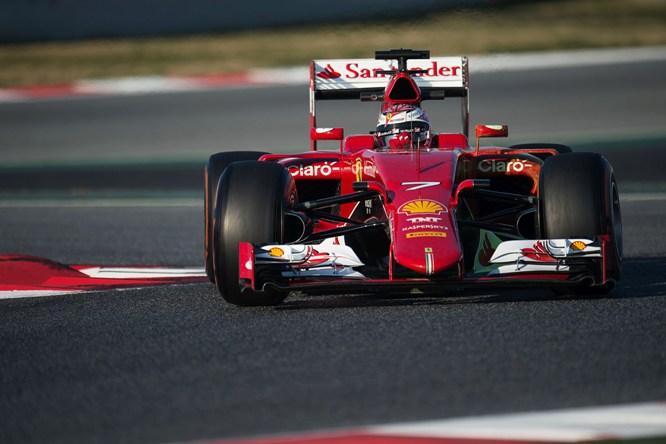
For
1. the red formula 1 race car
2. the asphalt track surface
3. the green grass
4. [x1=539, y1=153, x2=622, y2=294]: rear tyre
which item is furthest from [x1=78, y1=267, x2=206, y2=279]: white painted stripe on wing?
the green grass

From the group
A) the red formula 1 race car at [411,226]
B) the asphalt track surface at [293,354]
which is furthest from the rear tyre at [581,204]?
the asphalt track surface at [293,354]

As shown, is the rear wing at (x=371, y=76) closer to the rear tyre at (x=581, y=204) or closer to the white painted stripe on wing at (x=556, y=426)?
the rear tyre at (x=581, y=204)

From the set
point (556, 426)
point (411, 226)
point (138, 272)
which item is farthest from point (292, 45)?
point (556, 426)

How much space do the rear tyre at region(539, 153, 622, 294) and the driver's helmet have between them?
4.77 ft

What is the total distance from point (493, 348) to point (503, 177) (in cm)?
310

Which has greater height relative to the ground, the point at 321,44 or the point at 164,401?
the point at 321,44

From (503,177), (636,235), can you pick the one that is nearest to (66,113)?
(636,235)

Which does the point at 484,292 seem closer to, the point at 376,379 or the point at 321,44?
the point at 376,379

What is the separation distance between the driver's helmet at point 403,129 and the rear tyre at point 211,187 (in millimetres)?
993

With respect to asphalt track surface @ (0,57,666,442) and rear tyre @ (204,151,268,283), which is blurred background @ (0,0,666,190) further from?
rear tyre @ (204,151,268,283)

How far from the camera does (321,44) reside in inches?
1024

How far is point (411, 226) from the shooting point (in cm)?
706

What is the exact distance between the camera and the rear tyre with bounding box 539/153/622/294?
723cm

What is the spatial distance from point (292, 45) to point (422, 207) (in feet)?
63.1
